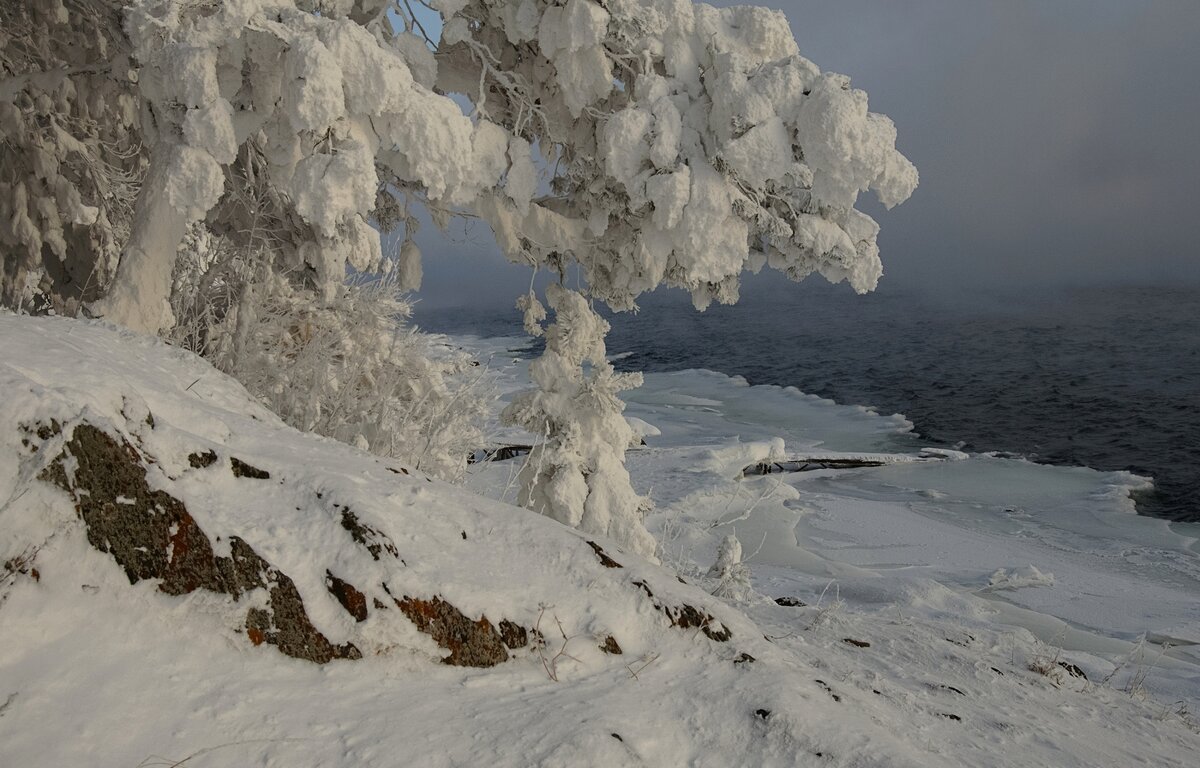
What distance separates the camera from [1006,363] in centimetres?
3841

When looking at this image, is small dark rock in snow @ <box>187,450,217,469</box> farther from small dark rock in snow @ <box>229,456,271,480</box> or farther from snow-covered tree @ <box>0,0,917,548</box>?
snow-covered tree @ <box>0,0,917,548</box>

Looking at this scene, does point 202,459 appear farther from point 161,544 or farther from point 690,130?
point 690,130

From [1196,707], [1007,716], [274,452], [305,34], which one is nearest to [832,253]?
[1007,716]

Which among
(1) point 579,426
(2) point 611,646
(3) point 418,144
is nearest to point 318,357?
(1) point 579,426

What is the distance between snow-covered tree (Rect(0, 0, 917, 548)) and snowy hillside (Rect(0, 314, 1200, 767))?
1.39 m

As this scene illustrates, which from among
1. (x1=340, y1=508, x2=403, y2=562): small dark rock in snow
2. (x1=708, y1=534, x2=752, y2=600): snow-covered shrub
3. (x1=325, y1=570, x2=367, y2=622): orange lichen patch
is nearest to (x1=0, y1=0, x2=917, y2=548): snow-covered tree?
(x1=708, y1=534, x2=752, y2=600): snow-covered shrub

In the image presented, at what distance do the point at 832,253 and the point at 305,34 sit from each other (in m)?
3.38

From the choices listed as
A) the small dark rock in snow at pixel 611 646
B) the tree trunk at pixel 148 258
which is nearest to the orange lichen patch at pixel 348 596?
the small dark rock in snow at pixel 611 646

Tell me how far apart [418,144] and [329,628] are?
8.93 ft

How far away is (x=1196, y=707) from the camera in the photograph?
584 cm

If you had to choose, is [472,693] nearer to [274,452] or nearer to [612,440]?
[274,452]

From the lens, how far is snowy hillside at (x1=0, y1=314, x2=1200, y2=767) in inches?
75.4

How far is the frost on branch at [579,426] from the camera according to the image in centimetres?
661

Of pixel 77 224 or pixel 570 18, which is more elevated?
pixel 570 18
